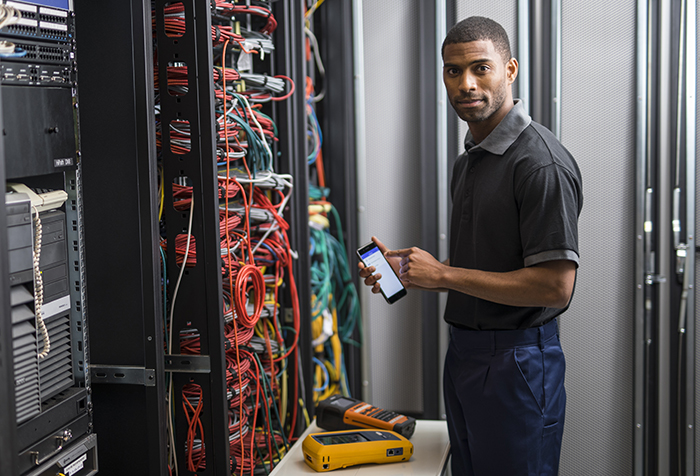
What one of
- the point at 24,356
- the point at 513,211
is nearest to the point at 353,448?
the point at 513,211

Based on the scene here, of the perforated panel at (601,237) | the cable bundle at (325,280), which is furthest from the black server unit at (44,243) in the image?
the perforated panel at (601,237)

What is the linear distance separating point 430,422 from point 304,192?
984mm

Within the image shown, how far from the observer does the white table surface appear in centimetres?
184

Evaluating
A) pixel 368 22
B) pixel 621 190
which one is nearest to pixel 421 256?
pixel 621 190

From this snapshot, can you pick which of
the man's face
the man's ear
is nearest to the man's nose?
the man's face

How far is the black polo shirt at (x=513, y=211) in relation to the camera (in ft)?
5.06

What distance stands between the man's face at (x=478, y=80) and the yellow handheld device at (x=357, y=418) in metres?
1.01

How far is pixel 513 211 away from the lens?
1643 mm

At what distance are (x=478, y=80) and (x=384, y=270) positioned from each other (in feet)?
2.02

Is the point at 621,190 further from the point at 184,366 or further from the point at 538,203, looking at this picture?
the point at 184,366

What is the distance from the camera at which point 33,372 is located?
124 centimetres

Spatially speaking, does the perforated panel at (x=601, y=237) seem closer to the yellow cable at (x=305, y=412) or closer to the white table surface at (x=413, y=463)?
the white table surface at (x=413, y=463)

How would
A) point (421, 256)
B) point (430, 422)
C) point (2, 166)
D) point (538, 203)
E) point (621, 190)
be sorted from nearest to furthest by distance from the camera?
point (2, 166) < point (538, 203) < point (421, 256) < point (430, 422) < point (621, 190)

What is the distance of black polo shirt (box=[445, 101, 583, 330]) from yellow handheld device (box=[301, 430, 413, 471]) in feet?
1.41
